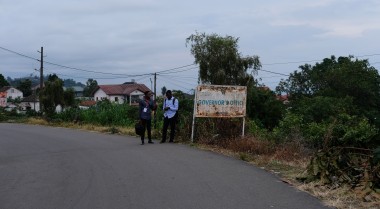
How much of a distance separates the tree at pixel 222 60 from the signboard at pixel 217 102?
27.4 meters

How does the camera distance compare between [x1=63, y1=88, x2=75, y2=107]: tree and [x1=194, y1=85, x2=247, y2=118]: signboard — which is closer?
[x1=194, y1=85, x2=247, y2=118]: signboard

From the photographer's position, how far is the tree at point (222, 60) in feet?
141

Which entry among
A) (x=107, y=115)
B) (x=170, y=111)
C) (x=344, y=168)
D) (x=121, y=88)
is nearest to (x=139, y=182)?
(x=344, y=168)

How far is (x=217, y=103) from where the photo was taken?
48.8ft

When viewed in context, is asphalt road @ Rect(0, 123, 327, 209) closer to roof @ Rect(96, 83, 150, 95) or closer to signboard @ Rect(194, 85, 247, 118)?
signboard @ Rect(194, 85, 247, 118)

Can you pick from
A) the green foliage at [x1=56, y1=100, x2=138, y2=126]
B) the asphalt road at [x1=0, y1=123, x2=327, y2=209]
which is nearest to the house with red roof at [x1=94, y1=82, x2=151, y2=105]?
the green foliage at [x1=56, y1=100, x2=138, y2=126]

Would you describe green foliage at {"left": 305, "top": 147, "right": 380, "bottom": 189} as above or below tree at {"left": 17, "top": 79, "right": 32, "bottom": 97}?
below

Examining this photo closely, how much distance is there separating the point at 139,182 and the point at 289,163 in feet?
13.1

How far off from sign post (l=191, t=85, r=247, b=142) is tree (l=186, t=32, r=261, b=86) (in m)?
27.4

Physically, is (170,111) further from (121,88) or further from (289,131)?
(121,88)

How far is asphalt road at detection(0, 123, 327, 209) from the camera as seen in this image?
6882 millimetres

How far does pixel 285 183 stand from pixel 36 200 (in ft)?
14.0

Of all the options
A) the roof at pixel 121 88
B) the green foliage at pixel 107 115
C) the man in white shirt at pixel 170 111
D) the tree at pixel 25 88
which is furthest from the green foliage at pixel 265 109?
the tree at pixel 25 88

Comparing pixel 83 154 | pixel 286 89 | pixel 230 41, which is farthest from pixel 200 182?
pixel 286 89
